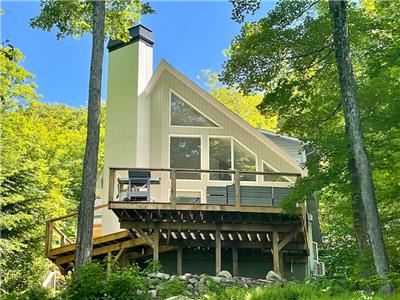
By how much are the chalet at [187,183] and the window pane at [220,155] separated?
0.03 meters

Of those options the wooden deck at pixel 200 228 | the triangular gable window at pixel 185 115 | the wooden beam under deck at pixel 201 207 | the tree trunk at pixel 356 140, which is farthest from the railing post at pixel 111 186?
the tree trunk at pixel 356 140

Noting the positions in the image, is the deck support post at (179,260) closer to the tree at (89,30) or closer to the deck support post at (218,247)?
the deck support post at (218,247)

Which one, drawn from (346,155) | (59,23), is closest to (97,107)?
(59,23)

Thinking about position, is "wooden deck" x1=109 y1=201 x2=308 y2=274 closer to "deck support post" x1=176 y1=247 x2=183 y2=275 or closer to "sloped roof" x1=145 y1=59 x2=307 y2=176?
"deck support post" x1=176 y1=247 x2=183 y2=275

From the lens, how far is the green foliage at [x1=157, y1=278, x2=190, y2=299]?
7.89 meters

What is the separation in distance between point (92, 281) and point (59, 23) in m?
6.09

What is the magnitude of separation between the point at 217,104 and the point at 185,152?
160 cm

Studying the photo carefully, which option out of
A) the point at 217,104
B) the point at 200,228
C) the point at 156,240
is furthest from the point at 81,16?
the point at 200,228

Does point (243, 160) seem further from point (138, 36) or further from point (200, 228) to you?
point (138, 36)

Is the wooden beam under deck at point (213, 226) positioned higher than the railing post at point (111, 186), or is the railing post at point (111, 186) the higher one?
the railing post at point (111, 186)

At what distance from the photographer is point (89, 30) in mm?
11250

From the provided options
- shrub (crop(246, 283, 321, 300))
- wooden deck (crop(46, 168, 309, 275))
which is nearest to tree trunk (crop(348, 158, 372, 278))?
shrub (crop(246, 283, 321, 300))

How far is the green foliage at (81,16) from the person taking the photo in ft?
34.5

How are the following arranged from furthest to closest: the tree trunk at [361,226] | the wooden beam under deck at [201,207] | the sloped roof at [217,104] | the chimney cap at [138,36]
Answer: the chimney cap at [138,36], the sloped roof at [217,104], the wooden beam under deck at [201,207], the tree trunk at [361,226]
